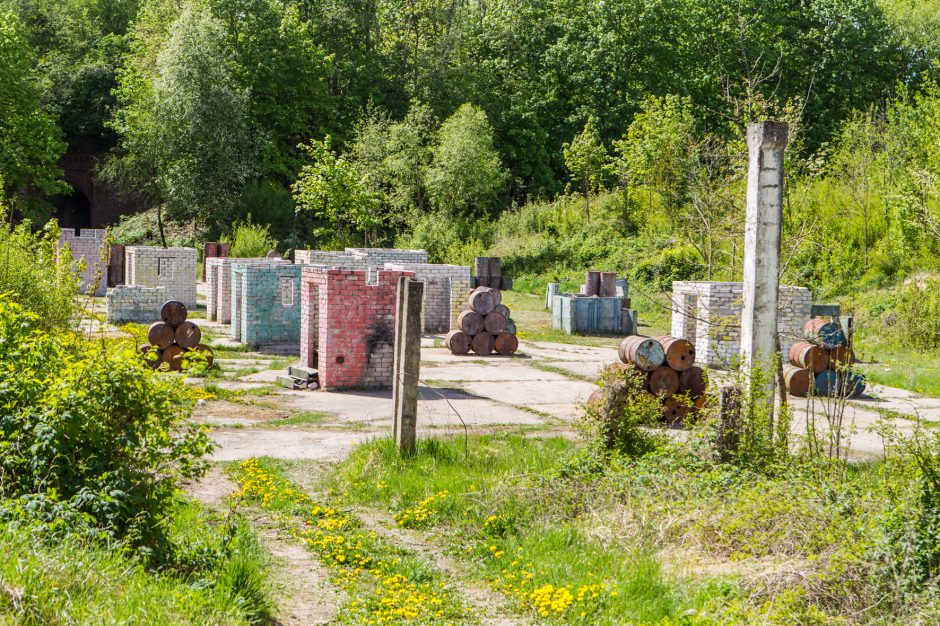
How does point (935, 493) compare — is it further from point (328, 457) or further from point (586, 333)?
point (586, 333)

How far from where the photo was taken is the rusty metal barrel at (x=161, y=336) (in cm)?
1384

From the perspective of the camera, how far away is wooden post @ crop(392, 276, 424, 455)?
27.8 ft

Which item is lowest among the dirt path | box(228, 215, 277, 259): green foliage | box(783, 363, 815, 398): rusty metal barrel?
the dirt path

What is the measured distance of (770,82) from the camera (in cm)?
4491

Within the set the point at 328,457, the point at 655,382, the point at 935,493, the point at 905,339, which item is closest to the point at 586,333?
the point at 905,339

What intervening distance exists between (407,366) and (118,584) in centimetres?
457

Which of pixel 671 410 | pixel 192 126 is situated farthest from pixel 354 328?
pixel 192 126

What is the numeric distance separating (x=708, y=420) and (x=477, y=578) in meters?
2.74

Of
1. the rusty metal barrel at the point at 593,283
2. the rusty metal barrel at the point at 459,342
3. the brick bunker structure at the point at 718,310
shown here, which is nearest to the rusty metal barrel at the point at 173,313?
the rusty metal barrel at the point at 459,342

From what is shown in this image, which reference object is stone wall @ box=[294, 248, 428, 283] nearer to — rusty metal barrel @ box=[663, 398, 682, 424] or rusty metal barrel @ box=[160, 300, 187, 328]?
rusty metal barrel @ box=[160, 300, 187, 328]

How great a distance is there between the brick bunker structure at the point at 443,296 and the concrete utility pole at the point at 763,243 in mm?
12129

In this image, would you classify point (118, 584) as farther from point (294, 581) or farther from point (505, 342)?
point (505, 342)

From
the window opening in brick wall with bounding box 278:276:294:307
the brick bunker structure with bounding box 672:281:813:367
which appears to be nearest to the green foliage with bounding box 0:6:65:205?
the window opening in brick wall with bounding box 278:276:294:307

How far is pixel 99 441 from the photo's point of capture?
5.07 meters
